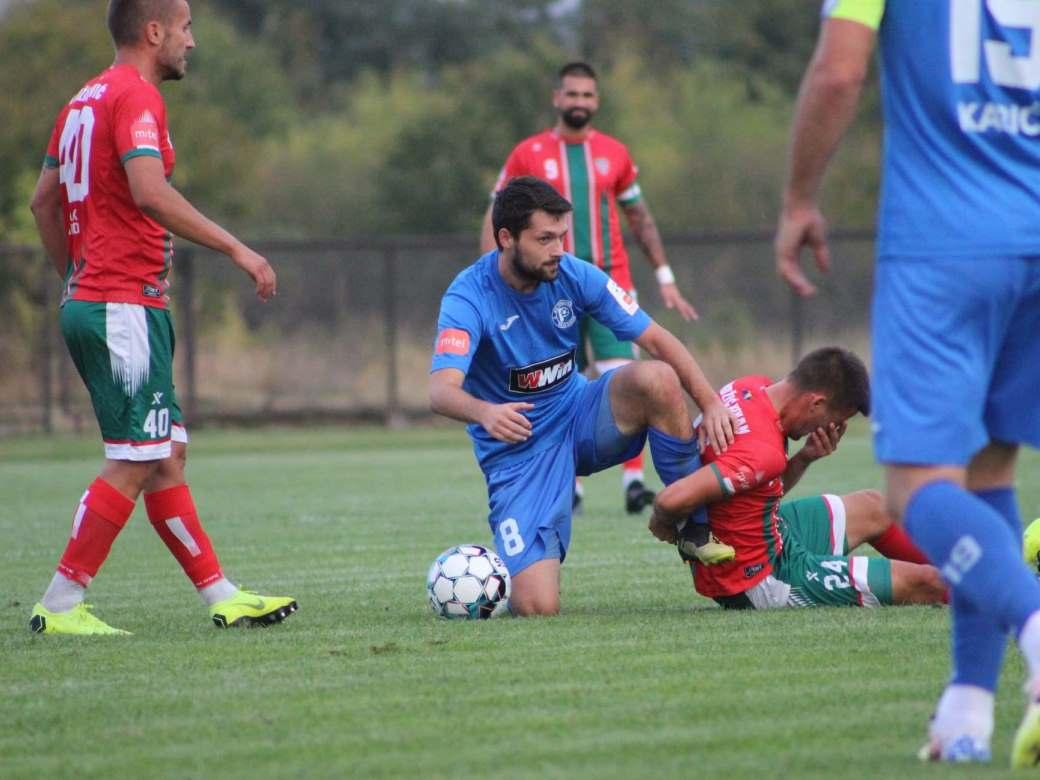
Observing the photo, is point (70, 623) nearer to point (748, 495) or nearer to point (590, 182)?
point (748, 495)

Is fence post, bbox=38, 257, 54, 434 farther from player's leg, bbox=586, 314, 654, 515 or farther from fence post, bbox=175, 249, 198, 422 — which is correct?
player's leg, bbox=586, 314, 654, 515

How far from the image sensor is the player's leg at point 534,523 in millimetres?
6086

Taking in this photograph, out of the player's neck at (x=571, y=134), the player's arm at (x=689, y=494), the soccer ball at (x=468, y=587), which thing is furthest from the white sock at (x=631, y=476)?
the player's arm at (x=689, y=494)

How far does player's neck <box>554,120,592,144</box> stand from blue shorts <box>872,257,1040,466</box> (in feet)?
23.0

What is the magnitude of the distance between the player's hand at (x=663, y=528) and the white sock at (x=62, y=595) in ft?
6.34

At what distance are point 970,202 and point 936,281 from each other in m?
0.18

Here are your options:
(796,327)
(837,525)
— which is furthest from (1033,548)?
(796,327)

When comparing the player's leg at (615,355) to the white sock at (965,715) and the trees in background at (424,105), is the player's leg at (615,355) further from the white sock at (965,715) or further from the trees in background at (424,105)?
the trees in background at (424,105)

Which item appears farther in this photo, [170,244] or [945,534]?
[170,244]

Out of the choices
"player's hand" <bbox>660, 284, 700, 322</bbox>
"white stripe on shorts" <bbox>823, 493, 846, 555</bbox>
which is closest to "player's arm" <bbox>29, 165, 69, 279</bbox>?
"white stripe on shorts" <bbox>823, 493, 846, 555</bbox>

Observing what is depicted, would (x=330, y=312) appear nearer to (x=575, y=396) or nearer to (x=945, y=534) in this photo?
(x=575, y=396)

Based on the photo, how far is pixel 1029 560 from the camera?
6219 mm

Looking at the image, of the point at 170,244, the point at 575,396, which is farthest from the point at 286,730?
the point at 575,396

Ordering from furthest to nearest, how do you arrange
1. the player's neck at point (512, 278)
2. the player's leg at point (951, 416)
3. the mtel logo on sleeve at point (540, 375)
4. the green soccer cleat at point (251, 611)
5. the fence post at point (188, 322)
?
the fence post at point (188, 322) < the mtel logo on sleeve at point (540, 375) < the player's neck at point (512, 278) < the green soccer cleat at point (251, 611) < the player's leg at point (951, 416)
